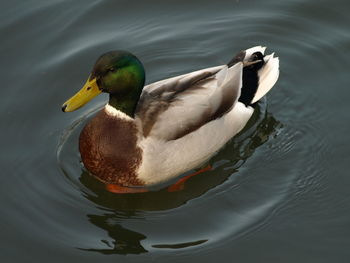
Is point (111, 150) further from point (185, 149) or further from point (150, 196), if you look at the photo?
point (185, 149)

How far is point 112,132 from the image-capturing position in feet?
23.1

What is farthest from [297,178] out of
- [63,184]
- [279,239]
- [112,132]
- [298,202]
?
[63,184]

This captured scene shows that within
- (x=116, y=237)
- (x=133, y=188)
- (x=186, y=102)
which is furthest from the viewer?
(x=133, y=188)

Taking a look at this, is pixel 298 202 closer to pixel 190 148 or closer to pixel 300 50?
pixel 190 148

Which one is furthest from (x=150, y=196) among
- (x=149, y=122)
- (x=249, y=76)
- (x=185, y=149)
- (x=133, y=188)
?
(x=249, y=76)

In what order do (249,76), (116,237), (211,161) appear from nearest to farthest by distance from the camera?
(116,237) < (211,161) < (249,76)

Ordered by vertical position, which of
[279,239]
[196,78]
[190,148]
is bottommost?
[279,239]

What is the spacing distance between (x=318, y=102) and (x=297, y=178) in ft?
4.04

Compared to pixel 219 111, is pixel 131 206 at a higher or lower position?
lower

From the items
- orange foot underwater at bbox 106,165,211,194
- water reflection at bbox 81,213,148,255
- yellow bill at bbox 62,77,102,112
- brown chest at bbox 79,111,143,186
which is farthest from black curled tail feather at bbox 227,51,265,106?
water reflection at bbox 81,213,148,255

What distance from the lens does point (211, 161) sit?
7500mm

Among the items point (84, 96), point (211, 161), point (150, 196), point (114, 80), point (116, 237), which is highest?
point (114, 80)

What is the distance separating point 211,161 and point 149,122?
3.02ft

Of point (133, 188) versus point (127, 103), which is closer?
point (127, 103)
